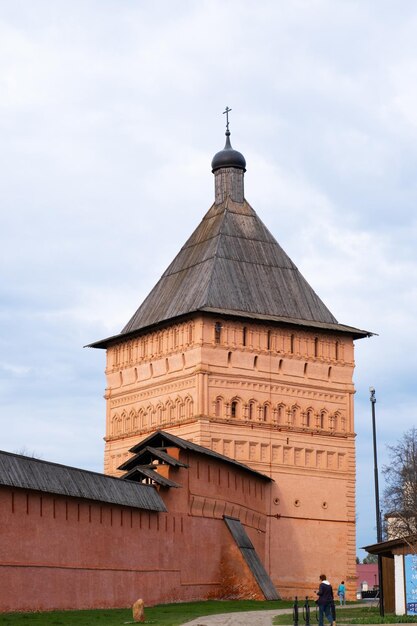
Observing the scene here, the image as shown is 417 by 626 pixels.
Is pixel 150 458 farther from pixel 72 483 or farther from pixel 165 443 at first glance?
pixel 72 483

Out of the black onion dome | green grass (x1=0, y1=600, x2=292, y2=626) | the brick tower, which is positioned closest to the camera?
green grass (x1=0, y1=600, x2=292, y2=626)

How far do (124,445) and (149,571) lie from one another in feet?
53.4

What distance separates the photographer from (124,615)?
89.6ft

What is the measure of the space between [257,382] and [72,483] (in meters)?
17.2

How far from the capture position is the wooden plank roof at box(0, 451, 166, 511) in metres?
27.2

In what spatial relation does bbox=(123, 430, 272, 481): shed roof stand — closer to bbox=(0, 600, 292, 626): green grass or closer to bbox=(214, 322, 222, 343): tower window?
bbox=(0, 600, 292, 626): green grass

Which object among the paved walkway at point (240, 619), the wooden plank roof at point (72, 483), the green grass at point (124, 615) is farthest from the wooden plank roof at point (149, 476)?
the paved walkway at point (240, 619)

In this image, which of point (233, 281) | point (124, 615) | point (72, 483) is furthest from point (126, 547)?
point (233, 281)

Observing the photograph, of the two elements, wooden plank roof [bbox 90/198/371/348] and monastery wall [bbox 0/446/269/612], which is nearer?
monastery wall [bbox 0/446/269/612]

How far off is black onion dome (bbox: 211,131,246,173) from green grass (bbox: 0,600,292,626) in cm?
2211

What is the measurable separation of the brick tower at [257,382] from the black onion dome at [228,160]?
5.64ft

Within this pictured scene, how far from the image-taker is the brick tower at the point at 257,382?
45.1 meters

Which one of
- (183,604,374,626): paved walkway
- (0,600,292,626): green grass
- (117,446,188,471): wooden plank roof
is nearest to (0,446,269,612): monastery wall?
(117,446,188,471): wooden plank roof

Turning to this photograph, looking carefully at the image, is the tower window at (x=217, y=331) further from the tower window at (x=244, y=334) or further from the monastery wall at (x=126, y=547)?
the monastery wall at (x=126, y=547)
